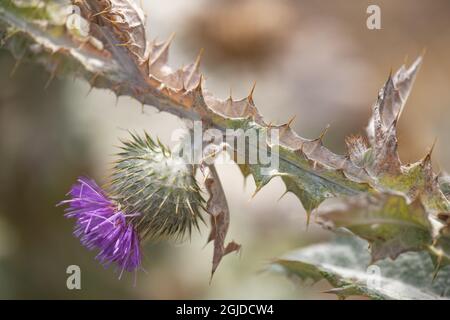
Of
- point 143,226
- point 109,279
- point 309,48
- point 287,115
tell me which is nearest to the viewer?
point 143,226

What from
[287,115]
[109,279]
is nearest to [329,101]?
[287,115]

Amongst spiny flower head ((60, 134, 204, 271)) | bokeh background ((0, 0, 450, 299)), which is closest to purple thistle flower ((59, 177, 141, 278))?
spiny flower head ((60, 134, 204, 271))

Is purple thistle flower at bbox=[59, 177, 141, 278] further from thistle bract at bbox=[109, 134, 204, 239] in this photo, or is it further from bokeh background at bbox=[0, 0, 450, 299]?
bokeh background at bbox=[0, 0, 450, 299]

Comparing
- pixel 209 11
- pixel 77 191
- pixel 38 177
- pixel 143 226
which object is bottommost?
pixel 143 226

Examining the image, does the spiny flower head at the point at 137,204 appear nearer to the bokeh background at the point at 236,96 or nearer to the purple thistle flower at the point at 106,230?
the purple thistle flower at the point at 106,230

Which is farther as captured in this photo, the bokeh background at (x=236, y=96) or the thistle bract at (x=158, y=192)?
the bokeh background at (x=236, y=96)

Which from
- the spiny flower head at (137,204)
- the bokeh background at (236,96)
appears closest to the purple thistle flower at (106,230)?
the spiny flower head at (137,204)

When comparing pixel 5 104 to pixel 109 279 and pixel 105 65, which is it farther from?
pixel 105 65

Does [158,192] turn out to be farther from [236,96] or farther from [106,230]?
[236,96]
